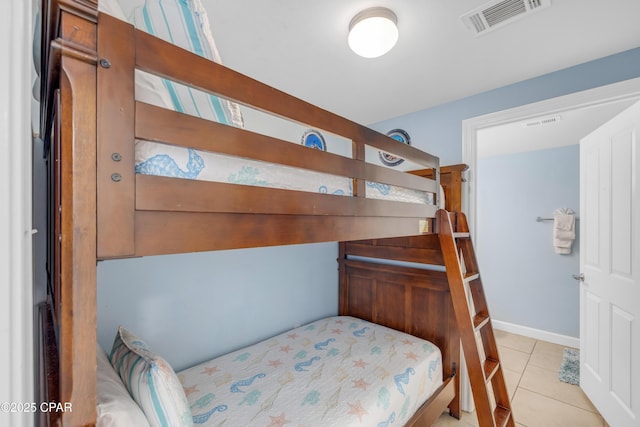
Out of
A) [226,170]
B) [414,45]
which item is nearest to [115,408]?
[226,170]

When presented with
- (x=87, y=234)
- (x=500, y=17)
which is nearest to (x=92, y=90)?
(x=87, y=234)

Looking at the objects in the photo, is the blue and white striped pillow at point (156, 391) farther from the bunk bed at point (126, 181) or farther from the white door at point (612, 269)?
the white door at point (612, 269)

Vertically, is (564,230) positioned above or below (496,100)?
below

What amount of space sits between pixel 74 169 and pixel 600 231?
9.89ft

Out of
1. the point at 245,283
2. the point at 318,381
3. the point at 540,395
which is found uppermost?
the point at 245,283

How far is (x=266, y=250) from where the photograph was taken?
87.7 inches

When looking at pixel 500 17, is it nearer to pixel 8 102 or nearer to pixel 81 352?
pixel 8 102

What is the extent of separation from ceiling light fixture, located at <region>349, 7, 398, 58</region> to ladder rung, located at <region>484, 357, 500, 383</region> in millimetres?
1893

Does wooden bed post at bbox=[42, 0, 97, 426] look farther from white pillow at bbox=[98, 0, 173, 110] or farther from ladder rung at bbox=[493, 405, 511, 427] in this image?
ladder rung at bbox=[493, 405, 511, 427]

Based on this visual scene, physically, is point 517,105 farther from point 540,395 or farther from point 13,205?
point 13,205

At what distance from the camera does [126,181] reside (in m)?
0.58

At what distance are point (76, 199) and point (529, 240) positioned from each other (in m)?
4.52

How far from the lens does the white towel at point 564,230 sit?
10.8 feet

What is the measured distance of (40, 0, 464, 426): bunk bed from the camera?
53 centimetres
